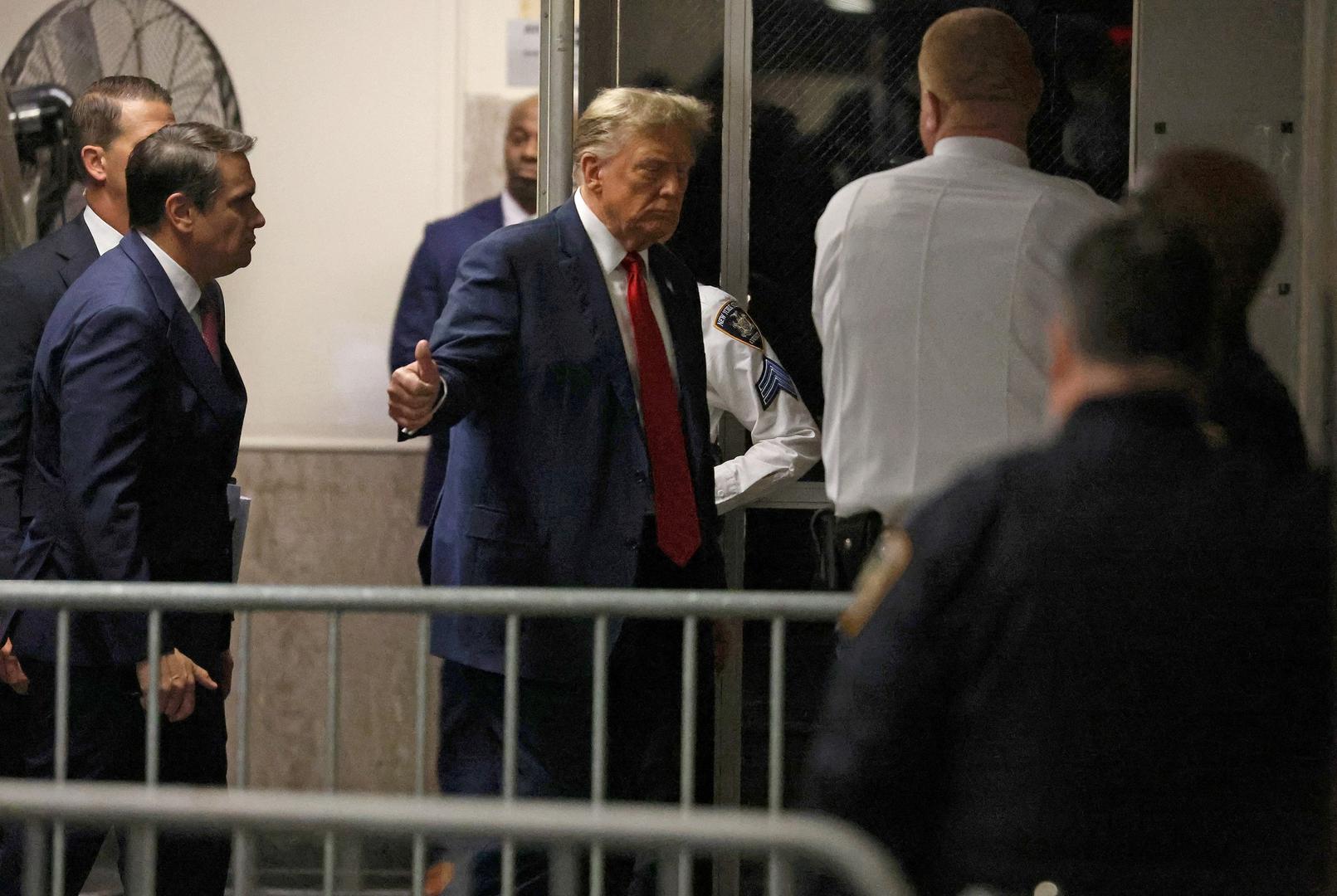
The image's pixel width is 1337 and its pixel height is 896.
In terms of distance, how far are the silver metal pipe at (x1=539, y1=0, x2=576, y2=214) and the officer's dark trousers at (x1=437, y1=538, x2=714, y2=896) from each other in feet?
2.84

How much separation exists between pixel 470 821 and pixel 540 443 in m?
1.80

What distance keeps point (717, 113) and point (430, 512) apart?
3.95 ft

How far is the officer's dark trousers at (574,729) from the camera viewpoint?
3.31 m

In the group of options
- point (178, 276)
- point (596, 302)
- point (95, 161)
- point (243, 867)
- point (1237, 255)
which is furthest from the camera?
point (95, 161)

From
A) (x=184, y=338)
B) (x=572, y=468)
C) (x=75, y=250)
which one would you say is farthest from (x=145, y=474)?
(x=572, y=468)

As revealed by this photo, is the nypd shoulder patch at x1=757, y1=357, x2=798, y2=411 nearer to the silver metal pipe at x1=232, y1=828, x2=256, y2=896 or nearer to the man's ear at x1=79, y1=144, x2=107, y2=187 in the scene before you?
the man's ear at x1=79, y1=144, x2=107, y2=187

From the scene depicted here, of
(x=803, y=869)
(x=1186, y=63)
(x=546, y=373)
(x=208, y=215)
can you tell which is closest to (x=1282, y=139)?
(x=1186, y=63)

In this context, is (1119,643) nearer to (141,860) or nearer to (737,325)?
(141,860)

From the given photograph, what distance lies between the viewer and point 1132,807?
174cm

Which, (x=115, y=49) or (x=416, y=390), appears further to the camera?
(x=115, y=49)

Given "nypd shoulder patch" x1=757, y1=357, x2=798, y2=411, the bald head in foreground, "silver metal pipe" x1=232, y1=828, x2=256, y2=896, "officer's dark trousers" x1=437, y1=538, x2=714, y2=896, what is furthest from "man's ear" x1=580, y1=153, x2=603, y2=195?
"silver metal pipe" x1=232, y1=828, x2=256, y2=896

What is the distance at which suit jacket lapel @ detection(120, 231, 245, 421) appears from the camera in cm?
314

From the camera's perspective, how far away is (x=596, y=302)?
3.36 m

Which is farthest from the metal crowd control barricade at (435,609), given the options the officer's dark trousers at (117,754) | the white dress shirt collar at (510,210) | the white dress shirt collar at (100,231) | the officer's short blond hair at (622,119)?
the white dress shirt collar at (510,210)
